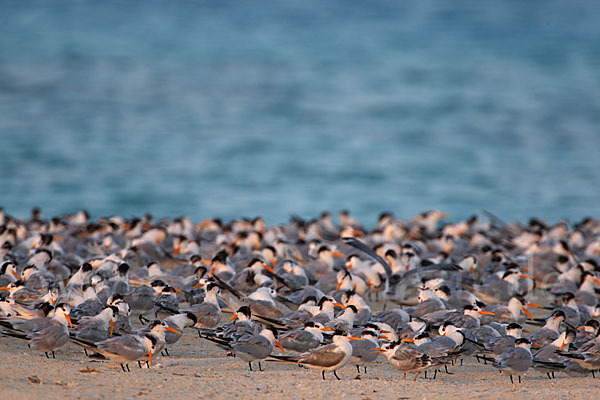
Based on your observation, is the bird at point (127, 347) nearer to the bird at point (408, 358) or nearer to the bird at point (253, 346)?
the bird at point (253, 346)

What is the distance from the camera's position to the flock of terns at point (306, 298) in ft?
23.2

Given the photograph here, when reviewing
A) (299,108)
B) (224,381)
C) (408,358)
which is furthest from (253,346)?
(299,108)

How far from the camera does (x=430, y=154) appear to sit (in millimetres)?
30859

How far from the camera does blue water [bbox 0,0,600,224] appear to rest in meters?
26.1

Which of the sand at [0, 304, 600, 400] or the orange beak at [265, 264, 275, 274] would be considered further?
the orange beak at [265, 264, 275, 274]

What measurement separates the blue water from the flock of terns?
10589 millimetres

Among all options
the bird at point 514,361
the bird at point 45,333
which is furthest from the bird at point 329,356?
the bird at point 45,333

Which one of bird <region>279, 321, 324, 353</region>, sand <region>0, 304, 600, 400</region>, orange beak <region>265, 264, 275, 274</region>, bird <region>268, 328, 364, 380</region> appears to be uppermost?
orange beak <region>265, 264, 275, 274</region>

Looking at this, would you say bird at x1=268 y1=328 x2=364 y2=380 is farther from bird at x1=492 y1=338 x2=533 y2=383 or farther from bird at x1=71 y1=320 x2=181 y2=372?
bird at x1=492 y1=338 x2=533 y2=383

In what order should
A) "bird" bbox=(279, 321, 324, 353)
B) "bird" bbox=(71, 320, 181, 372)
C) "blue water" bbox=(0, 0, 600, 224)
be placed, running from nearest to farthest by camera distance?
"bird" bbox=(71, 320, 181, 372) < "bird" bbox=(279, 321, 324, 353) < "blue water" bbox=(0, 0, 600, 224)

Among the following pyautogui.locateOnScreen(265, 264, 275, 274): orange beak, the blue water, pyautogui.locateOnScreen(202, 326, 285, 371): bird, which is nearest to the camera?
pyautogui.locateOnScreen(202, 326, 285, 371): bird

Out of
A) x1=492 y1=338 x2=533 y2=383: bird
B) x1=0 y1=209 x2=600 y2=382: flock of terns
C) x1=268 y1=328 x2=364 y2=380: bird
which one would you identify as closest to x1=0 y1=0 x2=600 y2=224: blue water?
x1=0 y1=209 x2=600 y2=382: flock of terns

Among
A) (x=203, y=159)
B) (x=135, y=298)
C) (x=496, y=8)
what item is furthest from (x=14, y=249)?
(x=496, y=8)

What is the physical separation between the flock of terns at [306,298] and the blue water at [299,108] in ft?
34.7
